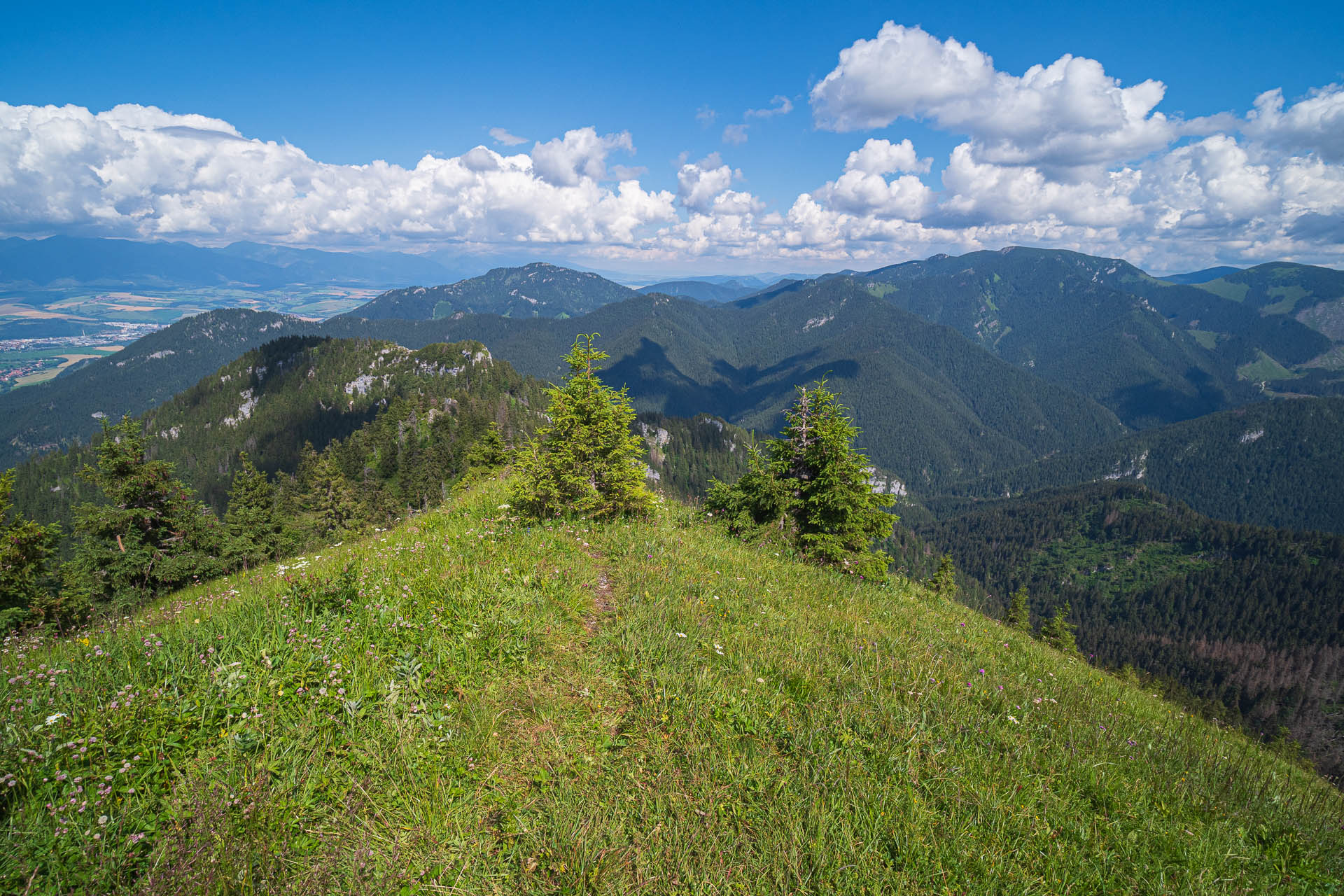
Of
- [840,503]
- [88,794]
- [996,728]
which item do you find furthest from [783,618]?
[840,503]

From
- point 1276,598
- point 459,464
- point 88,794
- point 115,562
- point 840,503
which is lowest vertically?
point 1276,598

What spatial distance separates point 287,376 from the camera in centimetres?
18738

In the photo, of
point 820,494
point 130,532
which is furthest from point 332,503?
point 820,494

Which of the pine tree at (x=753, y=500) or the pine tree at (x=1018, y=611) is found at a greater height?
the pine tree at (x=753, y=500)

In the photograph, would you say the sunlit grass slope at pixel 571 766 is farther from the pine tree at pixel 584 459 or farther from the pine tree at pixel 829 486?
the pine tree at pixel 829 486

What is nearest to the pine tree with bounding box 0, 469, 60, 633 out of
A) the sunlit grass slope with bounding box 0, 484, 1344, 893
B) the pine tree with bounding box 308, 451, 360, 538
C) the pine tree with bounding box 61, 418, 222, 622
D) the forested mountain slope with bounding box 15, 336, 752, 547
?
the pine tree with bounding box 61, 418, 222, 622

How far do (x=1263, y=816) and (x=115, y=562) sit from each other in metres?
35.0

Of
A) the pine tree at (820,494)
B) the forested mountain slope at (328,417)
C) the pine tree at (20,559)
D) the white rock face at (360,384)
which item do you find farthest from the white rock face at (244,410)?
the pine tree at (820,494)

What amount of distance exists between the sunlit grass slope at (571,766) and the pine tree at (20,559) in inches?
775

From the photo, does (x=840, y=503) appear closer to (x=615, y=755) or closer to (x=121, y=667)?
(x=615, y=755)

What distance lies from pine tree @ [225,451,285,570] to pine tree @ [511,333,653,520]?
21411 mm

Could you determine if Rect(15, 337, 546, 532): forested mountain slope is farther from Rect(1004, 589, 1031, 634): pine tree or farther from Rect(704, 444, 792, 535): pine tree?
Rect(1004, 589, 1031, 634): pine tree

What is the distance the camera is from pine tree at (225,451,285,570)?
97.3 feet

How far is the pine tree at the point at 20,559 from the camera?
58.5 ft
